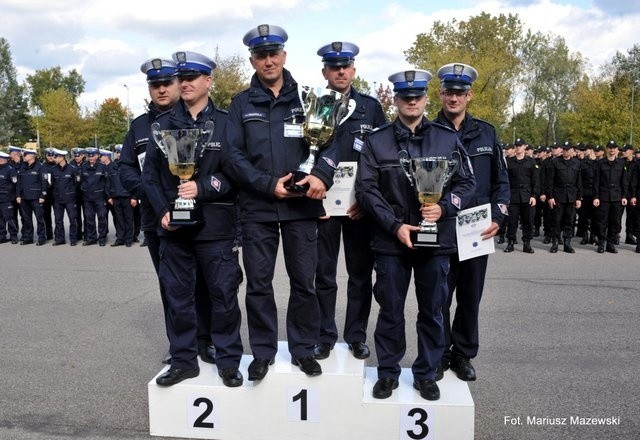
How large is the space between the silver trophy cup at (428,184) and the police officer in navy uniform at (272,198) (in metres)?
0.57

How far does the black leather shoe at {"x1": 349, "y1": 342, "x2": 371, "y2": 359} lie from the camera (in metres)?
4.32

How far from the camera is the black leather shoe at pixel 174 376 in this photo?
3930 millimetres

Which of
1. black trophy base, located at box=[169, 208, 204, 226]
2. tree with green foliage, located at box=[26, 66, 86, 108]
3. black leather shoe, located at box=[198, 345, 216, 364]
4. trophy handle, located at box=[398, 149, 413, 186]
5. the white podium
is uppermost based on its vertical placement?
tree with green foliage, located at box=[26, 66, 86, 108]

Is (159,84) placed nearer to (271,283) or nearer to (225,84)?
(271,283)

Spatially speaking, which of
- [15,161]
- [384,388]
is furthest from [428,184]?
[15,161]

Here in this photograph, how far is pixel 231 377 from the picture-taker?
393cm

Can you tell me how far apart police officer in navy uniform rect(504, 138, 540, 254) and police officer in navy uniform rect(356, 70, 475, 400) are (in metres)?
8.64

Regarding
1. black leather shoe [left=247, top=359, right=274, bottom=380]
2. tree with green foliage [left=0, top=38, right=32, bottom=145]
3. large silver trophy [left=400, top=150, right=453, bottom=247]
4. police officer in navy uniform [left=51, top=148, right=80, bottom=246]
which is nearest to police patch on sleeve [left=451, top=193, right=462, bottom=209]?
large silver trophy [left=400, top=150, right=453, bottom=247]

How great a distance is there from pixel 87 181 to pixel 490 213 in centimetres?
1145

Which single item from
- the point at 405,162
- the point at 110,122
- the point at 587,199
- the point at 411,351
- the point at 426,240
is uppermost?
the point at 110,122

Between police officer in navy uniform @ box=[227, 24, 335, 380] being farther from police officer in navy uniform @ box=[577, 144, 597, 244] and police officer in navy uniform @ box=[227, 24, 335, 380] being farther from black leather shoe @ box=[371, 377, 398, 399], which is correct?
police officer in navy uniform @ box=[577, 144, 597, 244]

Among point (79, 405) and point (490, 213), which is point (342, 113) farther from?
point (79, 405)

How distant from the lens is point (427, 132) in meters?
3.97

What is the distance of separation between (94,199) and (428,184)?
11.3 metres
